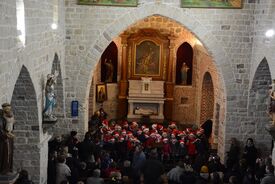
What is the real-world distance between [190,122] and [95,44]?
25.9 ft

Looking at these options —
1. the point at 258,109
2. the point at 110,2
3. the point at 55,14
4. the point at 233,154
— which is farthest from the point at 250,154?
the point at 55,14

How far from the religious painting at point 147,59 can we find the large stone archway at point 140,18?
5787 millimetres

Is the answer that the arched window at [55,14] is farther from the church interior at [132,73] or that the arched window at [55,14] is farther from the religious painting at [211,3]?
the religious painting at [211,3]

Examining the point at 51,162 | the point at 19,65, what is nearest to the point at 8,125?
the point at 19,65

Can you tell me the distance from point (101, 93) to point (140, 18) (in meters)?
6.34

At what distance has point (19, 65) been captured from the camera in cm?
918

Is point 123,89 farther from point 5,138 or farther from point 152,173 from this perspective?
point 5,138

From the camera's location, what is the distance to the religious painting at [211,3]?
47.8ft

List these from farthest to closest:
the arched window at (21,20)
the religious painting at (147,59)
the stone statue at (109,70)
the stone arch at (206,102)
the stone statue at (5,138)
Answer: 1. the stone statue at (109,70)
2. the religious painting at (147,59)
3. the stone arch at (206,102)
4. the arched window at (21,20)
5. the stone statue at (5,138)

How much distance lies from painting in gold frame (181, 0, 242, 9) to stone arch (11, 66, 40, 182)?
6171mm

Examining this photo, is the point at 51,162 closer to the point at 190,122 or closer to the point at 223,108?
the point at 223,108

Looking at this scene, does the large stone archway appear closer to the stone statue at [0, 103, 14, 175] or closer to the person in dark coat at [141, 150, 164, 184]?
the person in dark coat at [141, 150, 164, 184]

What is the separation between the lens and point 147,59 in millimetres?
20625

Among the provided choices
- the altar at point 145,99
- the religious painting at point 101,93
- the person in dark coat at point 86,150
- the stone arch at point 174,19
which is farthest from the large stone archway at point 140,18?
the altar at point 145,99
